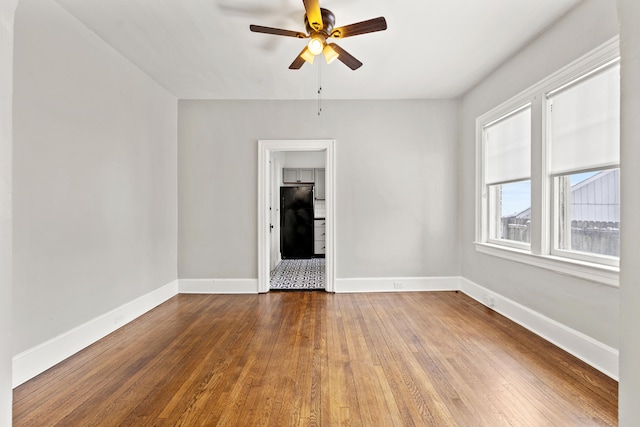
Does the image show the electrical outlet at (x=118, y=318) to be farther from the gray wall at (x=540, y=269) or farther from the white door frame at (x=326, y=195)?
the gray wall at (x=540, y=269)

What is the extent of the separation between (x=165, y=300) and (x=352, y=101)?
363 cm

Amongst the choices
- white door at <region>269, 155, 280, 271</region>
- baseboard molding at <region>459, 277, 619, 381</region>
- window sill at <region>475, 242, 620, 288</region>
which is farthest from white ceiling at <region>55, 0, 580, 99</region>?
baseboard molding at <region>459, 277, 619, 381</region>

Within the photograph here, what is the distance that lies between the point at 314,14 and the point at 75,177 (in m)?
2.28

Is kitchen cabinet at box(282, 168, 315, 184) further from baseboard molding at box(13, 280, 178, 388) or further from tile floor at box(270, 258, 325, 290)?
baseboard molding at box(13, 280, 178, 388)

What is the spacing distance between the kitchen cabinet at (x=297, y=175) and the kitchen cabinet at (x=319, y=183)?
100 millimetres

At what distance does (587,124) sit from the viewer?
2.40 metres

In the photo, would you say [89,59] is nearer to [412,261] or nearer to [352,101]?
[352,101]

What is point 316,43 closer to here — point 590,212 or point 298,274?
point 590,212

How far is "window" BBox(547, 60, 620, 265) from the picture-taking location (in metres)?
2.23

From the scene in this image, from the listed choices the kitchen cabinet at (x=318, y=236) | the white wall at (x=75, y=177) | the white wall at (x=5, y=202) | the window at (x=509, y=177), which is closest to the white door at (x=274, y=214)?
the kitchen cabinet at (x=318, y=236)

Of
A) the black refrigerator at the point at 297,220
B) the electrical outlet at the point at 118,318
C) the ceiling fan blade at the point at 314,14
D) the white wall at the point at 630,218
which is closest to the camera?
the white wall at the point at 630,218

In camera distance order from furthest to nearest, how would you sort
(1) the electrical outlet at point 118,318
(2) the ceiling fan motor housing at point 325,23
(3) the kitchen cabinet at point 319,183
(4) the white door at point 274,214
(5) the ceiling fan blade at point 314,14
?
(3) the kitchen cabinet at point 319,183 < (4) the white door at point 274,214 < (1) the electrical outlet at point 118,318 < (2) the ceiling fan motor housing at point 325,23 < (5) the ceiling fan blade at point 314,14

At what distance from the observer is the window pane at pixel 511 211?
3188mm

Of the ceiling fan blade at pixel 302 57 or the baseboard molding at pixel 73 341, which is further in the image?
the ceiling fan blade at pixel 302 57
